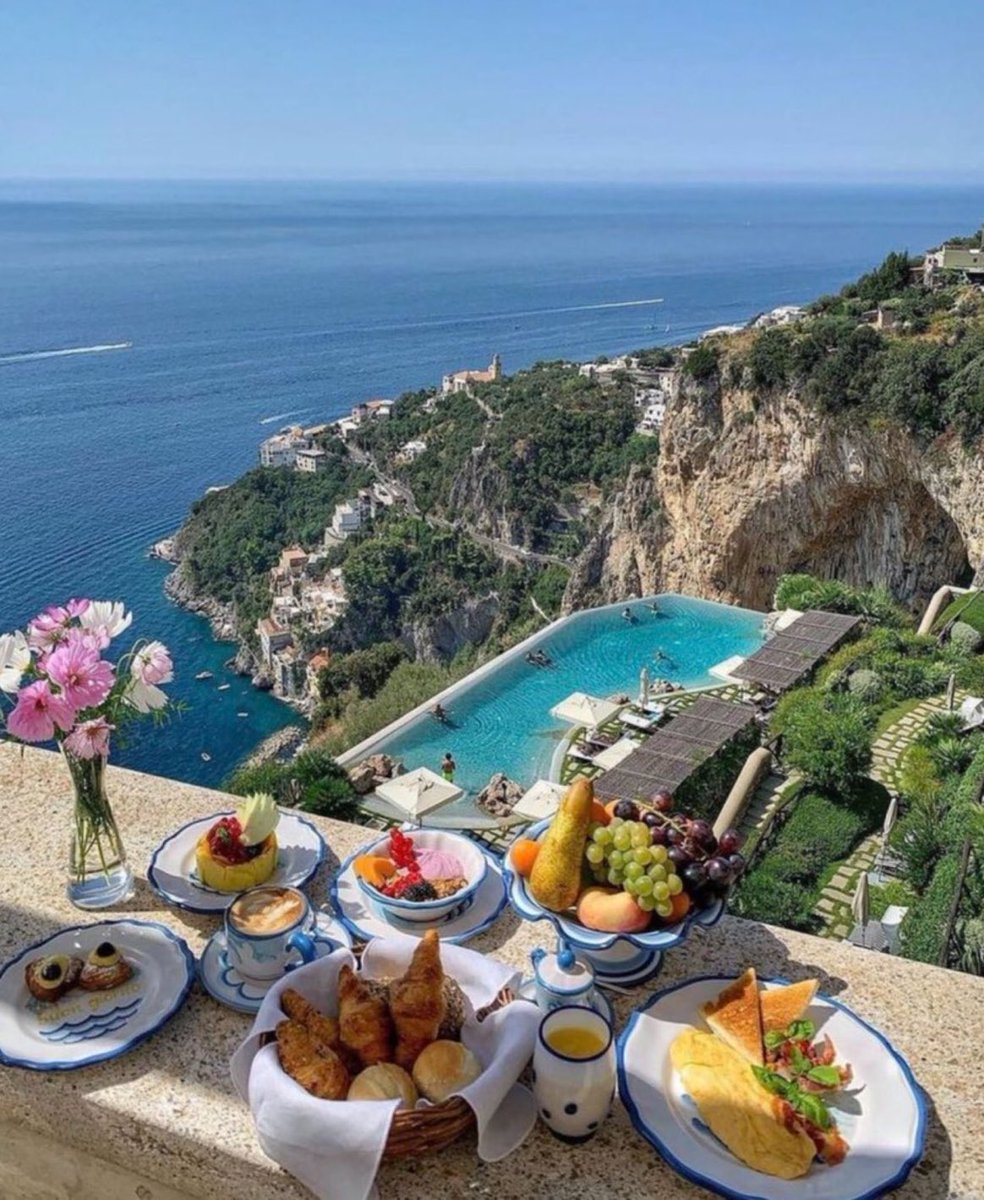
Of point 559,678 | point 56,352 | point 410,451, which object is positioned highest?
point 56,352

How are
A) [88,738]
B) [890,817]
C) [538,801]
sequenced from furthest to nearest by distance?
[538,801]
[890,817]
[88,738]

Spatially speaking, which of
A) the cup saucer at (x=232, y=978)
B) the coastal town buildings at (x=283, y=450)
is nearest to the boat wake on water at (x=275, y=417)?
the coastal town buildings at (x=283, y=450)

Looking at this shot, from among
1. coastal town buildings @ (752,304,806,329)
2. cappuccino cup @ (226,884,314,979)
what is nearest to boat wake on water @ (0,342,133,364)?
coastal town buildings @ (752,304,806,329)

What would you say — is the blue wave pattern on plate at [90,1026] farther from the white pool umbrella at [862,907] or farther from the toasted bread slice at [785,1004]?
the white pool umbrella at [862,907]

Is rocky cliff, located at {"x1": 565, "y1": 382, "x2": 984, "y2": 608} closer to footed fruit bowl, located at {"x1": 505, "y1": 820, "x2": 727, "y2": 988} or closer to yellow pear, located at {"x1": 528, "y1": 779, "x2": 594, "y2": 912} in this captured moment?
footed fruit bowl, located at {"x1": 505, "y1": 820, "x2": 727, "y2": 988}

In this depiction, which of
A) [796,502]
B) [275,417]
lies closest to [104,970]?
[796,502]

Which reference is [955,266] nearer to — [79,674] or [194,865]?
[194,865]
